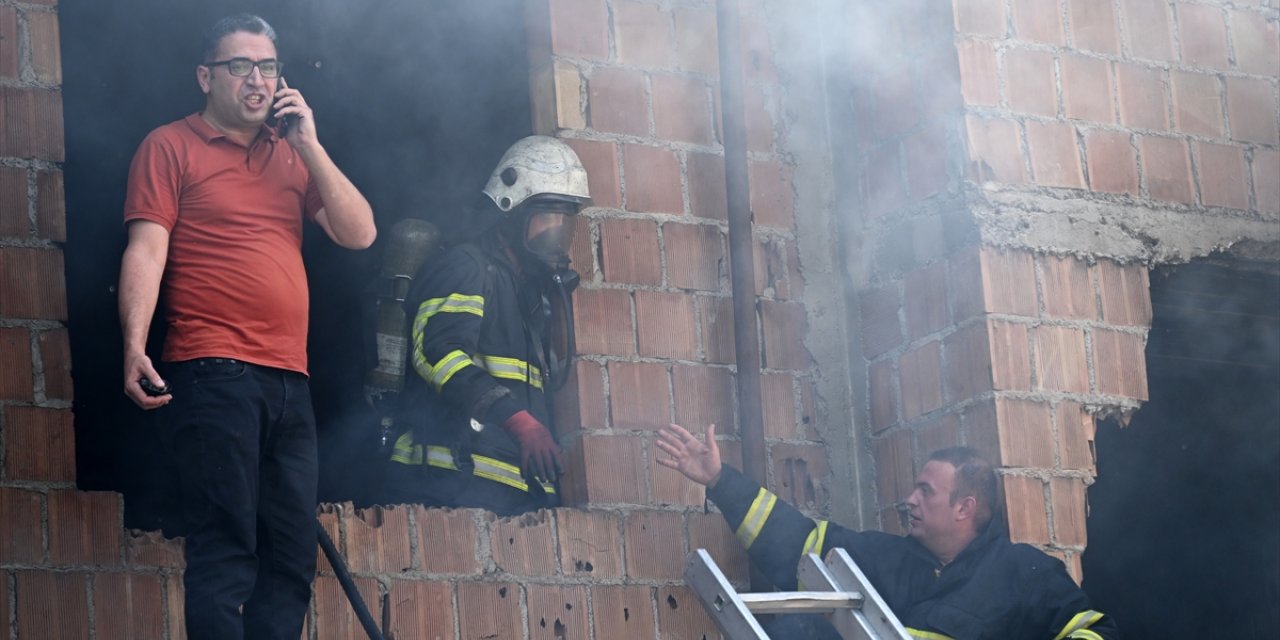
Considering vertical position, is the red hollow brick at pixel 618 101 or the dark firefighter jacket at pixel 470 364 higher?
the red hollow brick at pixel 618 101

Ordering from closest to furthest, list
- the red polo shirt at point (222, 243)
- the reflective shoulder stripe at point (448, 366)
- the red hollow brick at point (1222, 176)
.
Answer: the red polo shirt at point (222, 243) < the reflective shoulder stripe at point (448, 366) < the red hollow brick at point (1222, 176)

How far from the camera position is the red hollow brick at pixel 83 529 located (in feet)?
14.9

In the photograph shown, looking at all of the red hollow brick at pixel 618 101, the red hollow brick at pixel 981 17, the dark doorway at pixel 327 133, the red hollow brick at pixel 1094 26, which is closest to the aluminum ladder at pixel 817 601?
the dark doorway at pixel 327 133

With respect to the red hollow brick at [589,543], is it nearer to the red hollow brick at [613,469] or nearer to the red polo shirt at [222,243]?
the red hollow brick at [613,469]

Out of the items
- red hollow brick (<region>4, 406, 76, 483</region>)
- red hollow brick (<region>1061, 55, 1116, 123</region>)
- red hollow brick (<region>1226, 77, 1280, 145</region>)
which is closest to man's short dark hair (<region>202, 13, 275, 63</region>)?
red hollow brick (<region>4, 406, 76, 483</region>)

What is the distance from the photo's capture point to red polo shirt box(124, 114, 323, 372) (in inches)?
167

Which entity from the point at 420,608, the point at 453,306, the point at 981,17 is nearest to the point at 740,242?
the point at 453,306

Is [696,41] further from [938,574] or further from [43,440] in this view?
[43,440]

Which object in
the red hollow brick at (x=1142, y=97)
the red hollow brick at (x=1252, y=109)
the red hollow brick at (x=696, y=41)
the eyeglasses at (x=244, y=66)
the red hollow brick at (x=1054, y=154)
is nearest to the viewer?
the eyeglasses at (x=244, y=66)

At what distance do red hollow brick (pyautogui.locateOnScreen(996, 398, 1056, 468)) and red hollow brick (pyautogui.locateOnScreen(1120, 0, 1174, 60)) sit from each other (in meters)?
1.26

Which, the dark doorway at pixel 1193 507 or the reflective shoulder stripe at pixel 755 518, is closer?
the reflective shoulder stripe at pixel 755 518

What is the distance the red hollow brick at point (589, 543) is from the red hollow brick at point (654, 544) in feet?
0.12

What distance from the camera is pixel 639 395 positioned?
213 inches

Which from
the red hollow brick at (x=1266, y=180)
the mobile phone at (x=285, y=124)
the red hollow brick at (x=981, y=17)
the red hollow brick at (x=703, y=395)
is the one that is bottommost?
the red hollow brick at (x=703, y=395)
